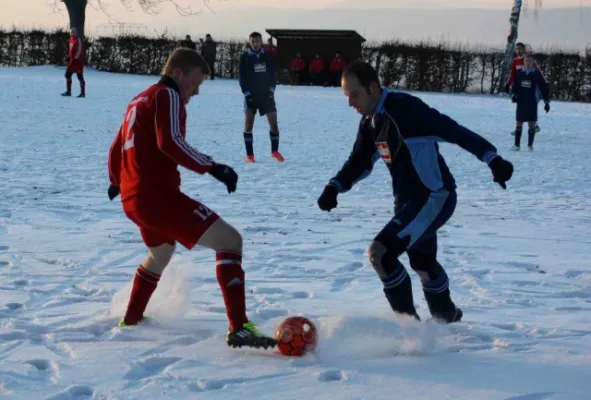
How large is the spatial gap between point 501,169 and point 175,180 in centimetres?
159

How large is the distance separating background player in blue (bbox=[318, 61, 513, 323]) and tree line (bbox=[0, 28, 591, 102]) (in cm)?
3276

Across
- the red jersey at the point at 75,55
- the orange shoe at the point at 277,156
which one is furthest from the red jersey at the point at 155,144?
the red jersey at the point at 75,55

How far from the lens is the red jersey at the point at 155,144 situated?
161 inches

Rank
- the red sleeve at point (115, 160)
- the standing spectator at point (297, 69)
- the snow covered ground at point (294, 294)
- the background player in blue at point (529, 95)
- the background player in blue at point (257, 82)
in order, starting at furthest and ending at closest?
the standing spectator at point (297, 69)
the background player in blue at point (529, 95)
the background player in blue at point (257, 82)
the red sleeve at point (115, 160)
the snow covered ground at point (294, 294)

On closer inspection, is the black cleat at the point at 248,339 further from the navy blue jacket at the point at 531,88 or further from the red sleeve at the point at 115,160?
the navy blue jacket at the point at 531,88

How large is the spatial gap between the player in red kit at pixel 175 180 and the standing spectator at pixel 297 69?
108 ft

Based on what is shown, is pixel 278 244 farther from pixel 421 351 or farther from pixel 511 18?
pixel 511 18

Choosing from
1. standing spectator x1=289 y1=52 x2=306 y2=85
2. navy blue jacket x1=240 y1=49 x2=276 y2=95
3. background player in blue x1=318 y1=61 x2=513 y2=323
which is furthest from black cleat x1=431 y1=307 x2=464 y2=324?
standing spectator x1=289 y1=52 x2=306 y2=85

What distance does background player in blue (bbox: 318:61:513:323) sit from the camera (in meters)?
4.25

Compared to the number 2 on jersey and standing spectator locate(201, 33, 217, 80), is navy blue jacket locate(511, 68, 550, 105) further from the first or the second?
standing spectator locate(201, 33, 217, 80)

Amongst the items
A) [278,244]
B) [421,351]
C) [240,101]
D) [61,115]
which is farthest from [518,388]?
[240,101]

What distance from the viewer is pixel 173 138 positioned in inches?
161

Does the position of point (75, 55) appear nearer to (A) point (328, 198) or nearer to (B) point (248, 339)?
(A) point (328, 198)

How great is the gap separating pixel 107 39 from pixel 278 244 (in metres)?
32.4
